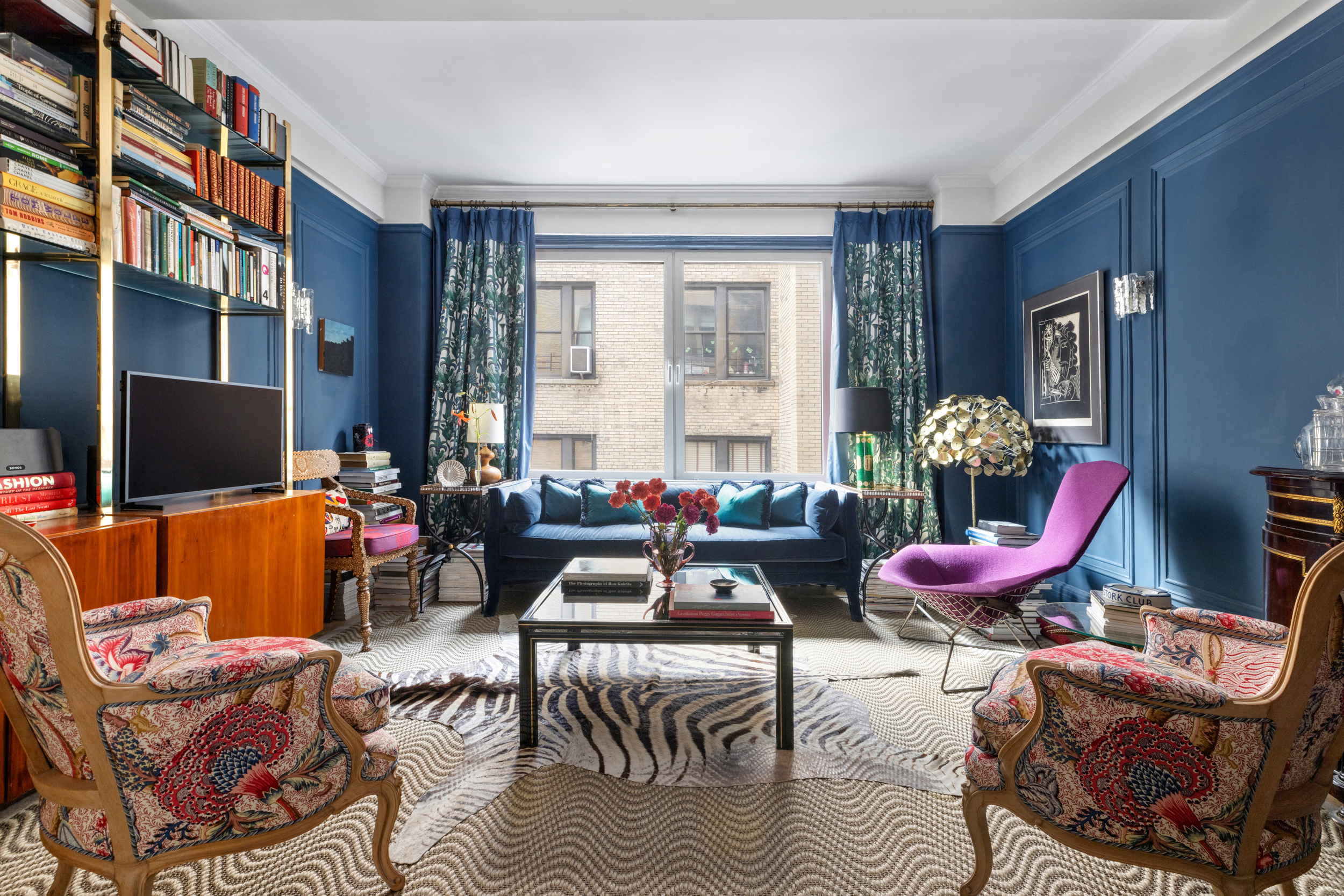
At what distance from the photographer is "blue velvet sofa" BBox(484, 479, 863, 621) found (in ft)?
12.1

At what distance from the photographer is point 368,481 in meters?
3.87

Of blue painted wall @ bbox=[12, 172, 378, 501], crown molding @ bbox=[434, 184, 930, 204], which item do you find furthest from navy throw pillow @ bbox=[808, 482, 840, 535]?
blue painted wall @ bbox=[12, 172, 378, 501]

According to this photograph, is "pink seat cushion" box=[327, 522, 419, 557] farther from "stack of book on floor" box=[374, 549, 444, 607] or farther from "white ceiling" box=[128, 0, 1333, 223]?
"white ceiling" box=[128, 0, 1333, 223]

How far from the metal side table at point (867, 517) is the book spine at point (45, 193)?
355cm

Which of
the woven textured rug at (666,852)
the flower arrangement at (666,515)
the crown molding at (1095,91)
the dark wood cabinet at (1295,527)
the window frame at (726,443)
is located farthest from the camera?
the window frame at (726,443)

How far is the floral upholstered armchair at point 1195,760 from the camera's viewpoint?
1120 mm

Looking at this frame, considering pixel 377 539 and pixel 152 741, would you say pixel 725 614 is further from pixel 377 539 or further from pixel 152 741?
pixel 377 539

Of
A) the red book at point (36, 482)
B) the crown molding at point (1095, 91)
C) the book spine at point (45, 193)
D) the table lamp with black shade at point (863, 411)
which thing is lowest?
the red book at point (36, 482)

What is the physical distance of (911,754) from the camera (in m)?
2.11

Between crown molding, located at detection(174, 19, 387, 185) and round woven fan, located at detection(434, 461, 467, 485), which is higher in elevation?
crown molding, located at detection(174, 19, 387, 185)

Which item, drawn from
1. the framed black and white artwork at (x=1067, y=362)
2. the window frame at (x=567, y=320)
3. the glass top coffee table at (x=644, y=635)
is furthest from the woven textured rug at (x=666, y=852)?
the window frame at (x=567, y=320)

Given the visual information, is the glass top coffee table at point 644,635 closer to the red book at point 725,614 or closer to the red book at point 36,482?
the red book at point 725,614

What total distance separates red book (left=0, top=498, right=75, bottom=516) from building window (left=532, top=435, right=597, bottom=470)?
17.4 feet

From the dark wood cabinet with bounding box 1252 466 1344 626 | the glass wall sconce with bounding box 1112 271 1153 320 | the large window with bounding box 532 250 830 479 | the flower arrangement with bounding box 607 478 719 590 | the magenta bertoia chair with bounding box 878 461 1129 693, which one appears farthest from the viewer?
the large window with bounding box 532 250 830 479
